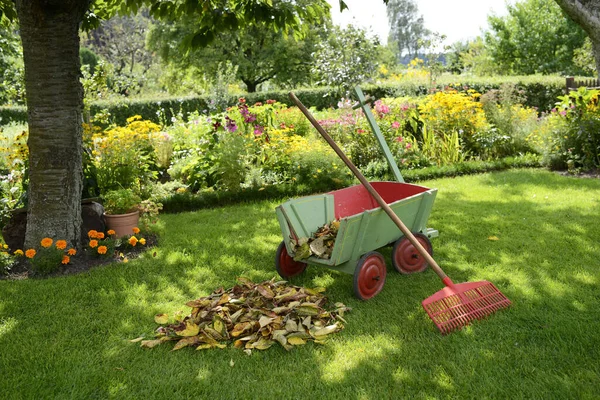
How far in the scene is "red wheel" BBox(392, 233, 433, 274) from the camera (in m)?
3.94

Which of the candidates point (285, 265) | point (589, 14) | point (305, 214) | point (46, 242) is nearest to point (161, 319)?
point (285, 265)

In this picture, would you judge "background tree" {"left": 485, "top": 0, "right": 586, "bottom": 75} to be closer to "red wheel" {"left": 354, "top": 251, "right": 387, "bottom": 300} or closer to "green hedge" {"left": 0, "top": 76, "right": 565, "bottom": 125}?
"green hedge" {"left": 0, "top": 76, "right": 565, "bottom": 125}

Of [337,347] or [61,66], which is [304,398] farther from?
[61,66]

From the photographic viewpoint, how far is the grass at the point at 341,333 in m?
2.59

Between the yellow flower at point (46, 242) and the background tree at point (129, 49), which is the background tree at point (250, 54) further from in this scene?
the yellow flower at point (46, 242)

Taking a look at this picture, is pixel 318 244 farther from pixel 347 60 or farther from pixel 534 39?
pixel 534 39

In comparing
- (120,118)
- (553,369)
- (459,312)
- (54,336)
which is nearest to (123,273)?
(54,336)

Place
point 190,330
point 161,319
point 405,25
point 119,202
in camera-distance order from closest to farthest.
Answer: point 190,330, point 161,319, point 119,202, point 405,25

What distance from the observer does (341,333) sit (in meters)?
3.12

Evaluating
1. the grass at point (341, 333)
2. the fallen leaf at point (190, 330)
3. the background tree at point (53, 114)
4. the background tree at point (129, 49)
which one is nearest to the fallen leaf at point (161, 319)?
the grass at point (341, 333)

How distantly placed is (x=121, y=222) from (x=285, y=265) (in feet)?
6.29

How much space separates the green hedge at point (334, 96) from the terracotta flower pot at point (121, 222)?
711cm

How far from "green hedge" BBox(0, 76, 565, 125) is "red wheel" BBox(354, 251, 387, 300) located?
8.58m

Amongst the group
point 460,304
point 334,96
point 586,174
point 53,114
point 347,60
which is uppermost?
point 347,60
